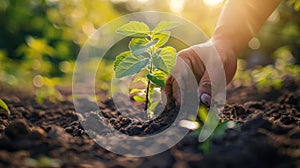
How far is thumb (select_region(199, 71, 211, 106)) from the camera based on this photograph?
200 centimetres

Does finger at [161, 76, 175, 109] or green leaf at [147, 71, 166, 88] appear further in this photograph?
finger at [161, 76, 175, 109]

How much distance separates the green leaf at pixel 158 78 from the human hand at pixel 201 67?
17 cm

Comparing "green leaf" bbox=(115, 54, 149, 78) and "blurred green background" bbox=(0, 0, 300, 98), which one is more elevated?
"blurred green background" bbox=(0, 0, 300, 98)

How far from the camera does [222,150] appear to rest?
142cm

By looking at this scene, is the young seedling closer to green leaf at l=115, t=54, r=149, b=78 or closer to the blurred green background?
green leaf at l=115, t=54, r=149, b=78

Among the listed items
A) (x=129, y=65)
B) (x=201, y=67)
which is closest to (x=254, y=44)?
(x=201, y=67)

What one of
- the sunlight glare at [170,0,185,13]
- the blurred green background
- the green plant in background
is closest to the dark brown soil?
the green plant in background

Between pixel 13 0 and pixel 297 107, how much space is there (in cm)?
449

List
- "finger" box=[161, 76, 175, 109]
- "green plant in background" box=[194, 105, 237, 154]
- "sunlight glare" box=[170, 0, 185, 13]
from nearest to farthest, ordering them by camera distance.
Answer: "green plant in background" box=[194, 105, 237, 154], "finger" box=[161, 76, 175, 109], "sunlight glare" box=[170, 0, 185, 13]

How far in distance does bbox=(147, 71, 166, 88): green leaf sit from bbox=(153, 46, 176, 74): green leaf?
0.04 metres

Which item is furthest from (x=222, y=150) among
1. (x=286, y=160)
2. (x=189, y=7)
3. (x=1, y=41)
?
(x=1, y=41)

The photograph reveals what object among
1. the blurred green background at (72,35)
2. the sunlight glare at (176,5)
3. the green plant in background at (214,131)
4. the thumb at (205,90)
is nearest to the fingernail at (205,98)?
the thumb at (205,90)

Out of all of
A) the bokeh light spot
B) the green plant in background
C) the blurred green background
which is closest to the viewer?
the green plant in background

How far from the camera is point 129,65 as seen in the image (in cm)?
190
